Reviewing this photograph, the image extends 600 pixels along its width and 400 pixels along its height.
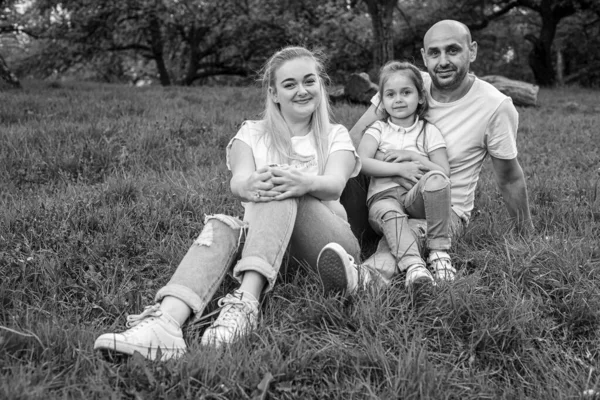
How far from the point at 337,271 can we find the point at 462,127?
4.88 feet

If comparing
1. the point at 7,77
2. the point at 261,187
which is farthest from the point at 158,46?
the point at 261,187

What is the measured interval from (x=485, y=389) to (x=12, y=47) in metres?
25.5

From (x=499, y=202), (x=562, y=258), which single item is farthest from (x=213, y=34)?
(x=562, y=258)

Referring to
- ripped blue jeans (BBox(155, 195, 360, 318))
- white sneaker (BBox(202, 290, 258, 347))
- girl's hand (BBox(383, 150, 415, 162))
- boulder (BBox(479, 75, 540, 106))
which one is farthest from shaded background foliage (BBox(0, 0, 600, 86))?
white sneaker (BBox(202, 290, 258, 347))

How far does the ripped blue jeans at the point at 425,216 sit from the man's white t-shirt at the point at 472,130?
471 millimetres

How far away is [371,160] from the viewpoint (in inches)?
139

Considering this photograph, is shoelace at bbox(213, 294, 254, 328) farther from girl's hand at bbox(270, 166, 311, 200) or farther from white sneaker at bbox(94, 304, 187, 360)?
girl's hand at bbox(270, 166, 311, 200)

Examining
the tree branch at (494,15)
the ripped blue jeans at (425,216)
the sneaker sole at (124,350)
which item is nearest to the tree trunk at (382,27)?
the tree branch at (494,15)

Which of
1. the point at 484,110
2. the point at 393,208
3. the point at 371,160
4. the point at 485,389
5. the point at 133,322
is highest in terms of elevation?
the point at 484,110

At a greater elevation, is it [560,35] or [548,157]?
[560,35]

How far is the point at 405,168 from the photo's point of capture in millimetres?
3436

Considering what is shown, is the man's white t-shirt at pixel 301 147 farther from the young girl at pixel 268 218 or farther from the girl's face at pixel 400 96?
the girl's face at pixel 400 96

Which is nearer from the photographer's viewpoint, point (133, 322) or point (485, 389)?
point (485, 389)

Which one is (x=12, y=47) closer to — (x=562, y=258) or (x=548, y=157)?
(x=548, y=157)
